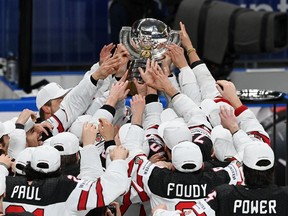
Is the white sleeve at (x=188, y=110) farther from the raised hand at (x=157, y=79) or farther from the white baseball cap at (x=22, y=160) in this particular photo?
the white baseball cap at (x=22, y=160)

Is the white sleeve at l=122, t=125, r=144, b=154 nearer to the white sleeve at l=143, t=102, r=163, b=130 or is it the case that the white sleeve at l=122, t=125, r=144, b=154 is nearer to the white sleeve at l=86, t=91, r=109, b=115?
the white sleeve at l=143, t=102, r=163, b=130

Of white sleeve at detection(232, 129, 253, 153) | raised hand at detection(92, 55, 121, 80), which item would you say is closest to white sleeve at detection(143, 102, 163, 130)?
raised hand at detection(92, 55, 121, 80)

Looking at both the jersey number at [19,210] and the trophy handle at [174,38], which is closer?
the jersey number at [19,210]

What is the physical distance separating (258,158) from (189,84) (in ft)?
6.87

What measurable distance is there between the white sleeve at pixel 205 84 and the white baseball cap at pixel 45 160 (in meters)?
2.01

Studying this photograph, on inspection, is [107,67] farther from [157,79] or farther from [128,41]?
[157,79]

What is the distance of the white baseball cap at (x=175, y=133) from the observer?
23.3 ft

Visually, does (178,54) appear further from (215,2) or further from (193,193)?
(215,2)

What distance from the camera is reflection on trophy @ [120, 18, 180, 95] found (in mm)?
8109

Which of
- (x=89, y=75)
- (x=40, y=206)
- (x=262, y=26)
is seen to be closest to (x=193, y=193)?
(x=40, y=206)

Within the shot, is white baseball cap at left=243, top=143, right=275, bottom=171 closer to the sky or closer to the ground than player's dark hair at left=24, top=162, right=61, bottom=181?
closer to the sky

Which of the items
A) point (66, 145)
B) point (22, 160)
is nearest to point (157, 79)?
point (66, 145)

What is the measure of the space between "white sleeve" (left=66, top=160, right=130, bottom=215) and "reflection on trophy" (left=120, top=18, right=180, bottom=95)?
158 centimetres

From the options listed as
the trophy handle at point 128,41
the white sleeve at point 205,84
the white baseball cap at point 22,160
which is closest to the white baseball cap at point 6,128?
the white baseball cap at point 22,160
